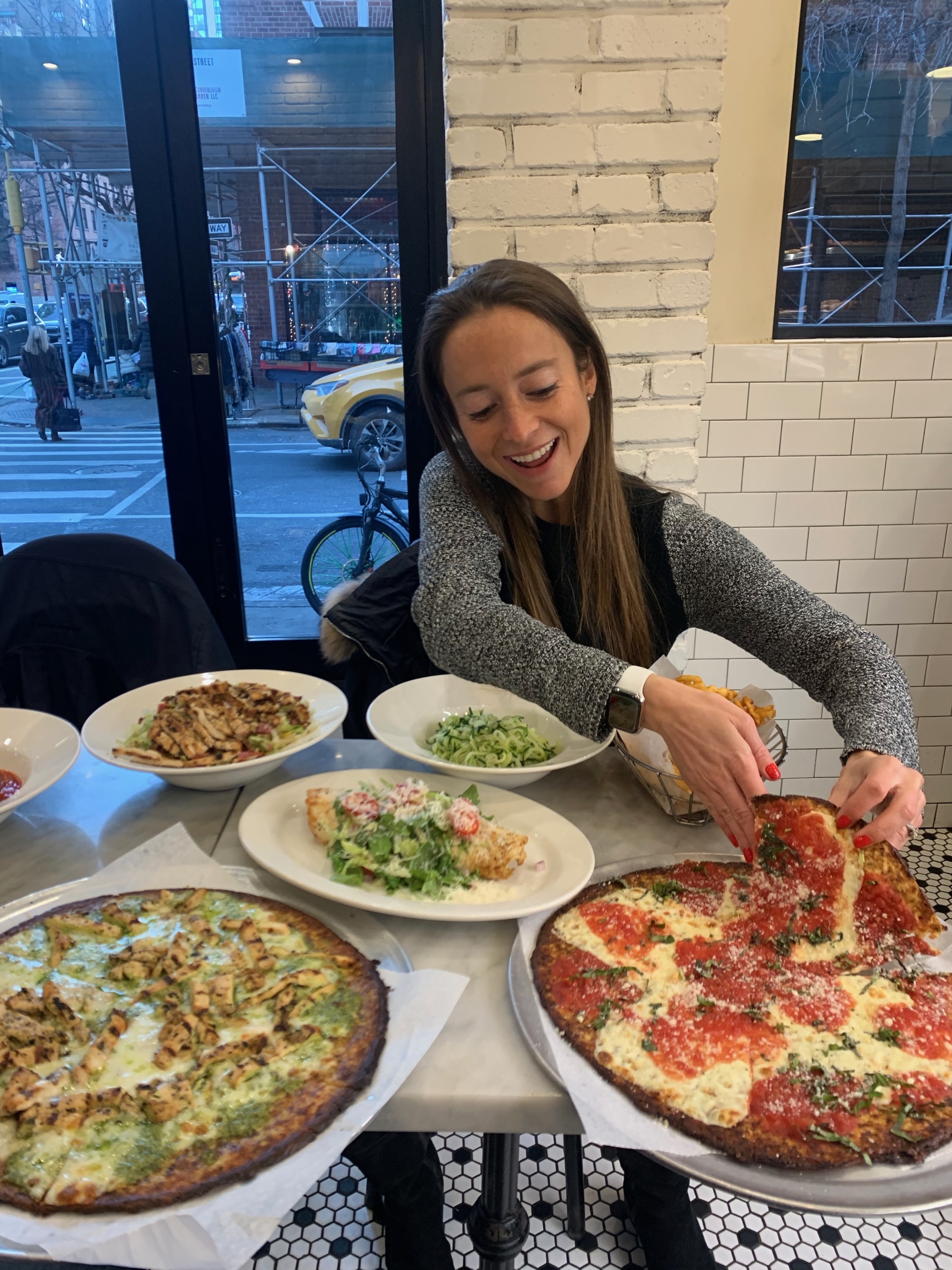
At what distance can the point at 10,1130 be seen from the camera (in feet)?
2.45

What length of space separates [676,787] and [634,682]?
0.53 ft

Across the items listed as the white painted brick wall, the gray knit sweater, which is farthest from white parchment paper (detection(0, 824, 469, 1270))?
the white painted brick wall

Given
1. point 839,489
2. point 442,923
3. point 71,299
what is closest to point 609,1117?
point 442,923

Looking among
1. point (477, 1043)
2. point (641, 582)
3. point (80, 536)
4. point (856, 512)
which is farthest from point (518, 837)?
point (856, 512)

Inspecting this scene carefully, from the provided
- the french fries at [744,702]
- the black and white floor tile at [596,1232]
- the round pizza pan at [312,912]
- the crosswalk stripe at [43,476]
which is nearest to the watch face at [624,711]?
the french fries at [744,702]

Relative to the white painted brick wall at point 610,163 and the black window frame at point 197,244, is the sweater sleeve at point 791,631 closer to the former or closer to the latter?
the white painted brick wall at point 610,163

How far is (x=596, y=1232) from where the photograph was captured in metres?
1.64

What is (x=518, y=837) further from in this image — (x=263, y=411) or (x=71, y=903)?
(x=263, y=411)

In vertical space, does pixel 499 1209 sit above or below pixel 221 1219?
below

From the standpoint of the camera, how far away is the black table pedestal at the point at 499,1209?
45.8 inches

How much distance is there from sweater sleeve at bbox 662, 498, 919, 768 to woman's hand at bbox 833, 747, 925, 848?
8 centimetres

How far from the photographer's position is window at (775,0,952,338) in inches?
96.7

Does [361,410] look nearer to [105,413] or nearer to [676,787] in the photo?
[105,413]

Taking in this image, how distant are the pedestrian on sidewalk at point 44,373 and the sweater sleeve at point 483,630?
1.79 metres
